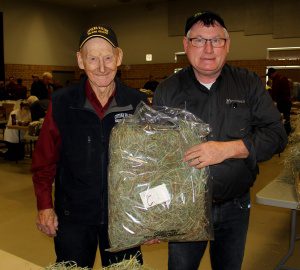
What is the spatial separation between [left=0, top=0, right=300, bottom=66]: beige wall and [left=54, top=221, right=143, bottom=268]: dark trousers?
41.9ft

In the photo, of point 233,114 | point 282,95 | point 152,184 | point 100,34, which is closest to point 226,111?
point 233,114

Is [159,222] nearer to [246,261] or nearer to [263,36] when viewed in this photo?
[246,261]

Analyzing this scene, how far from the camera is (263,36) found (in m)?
13.4

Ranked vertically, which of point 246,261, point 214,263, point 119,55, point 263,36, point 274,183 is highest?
point 263,36

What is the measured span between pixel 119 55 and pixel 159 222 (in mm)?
753

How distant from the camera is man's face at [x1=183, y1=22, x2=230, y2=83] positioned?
157 centimetres

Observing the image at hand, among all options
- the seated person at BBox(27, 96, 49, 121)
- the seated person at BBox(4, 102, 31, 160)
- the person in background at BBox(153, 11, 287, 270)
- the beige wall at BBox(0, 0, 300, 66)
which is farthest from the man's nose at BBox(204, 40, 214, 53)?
the beige wall at BBox(0, 0, 300, 66)

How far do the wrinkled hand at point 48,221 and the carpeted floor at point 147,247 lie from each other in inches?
60.6

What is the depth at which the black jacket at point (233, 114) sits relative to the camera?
159 centimetres

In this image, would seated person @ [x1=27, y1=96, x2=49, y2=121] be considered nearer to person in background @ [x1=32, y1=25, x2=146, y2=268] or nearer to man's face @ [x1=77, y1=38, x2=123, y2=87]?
person in background @ [x1=32, y1=25, x2=146, y2=268]

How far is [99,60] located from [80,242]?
83cm

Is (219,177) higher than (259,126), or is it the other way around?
(259,126)

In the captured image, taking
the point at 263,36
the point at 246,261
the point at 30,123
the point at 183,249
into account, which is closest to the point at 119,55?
the point at 183,249

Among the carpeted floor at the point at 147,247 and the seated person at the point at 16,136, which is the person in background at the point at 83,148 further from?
the seated person at the point at 16,136
